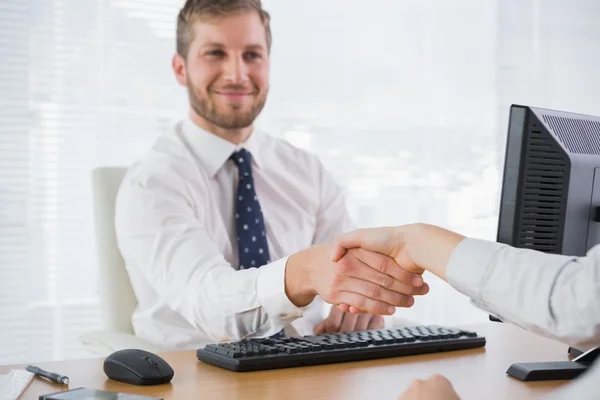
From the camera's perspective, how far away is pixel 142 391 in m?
1.19

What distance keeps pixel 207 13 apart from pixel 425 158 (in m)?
1.73

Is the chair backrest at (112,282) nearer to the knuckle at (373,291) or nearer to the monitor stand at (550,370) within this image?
the knuckle at (373,291)

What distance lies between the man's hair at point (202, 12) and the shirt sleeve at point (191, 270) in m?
0.49

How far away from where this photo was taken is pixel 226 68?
2.27 meters

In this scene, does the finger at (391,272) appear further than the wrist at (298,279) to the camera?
No

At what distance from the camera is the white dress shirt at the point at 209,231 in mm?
1631

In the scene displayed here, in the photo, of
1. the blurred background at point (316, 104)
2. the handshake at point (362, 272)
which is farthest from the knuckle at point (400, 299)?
the blurred background at point (316, 104)

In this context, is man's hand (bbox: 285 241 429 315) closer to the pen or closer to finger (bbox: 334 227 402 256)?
finger (bbox: 334 227 402 256)

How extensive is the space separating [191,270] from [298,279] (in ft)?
1.07

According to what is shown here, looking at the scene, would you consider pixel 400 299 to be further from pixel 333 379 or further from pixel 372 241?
pixel 333 379

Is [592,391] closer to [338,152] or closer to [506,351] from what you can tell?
[506,351]

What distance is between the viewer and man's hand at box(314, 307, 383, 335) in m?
1.86

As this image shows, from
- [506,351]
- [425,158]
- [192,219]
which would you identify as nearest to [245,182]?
[192,219]

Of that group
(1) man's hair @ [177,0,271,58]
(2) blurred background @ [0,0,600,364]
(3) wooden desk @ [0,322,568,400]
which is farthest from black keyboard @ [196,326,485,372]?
(2) blurred background @ [0,0,600,364]
